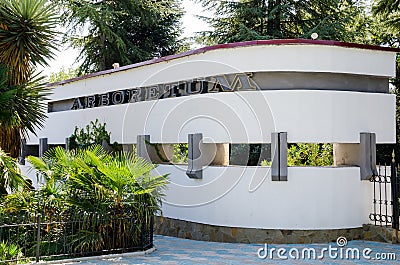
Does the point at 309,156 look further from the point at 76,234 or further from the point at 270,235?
the point at 76,234

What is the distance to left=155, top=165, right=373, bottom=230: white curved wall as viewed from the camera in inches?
487

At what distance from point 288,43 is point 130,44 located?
18103 millimetres

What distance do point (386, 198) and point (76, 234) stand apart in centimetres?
696

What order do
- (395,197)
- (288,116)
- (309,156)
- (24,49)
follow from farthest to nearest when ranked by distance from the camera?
1. (309,156)
2. (288,116)
3. (395,197)
4. (24,49)

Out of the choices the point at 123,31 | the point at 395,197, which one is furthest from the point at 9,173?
the point at 123,31

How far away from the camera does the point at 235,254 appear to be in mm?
11062

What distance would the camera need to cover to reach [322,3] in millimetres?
25859

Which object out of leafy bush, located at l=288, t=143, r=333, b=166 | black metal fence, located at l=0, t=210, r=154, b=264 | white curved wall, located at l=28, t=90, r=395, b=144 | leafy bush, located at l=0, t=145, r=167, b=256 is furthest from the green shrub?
leafy bush, located at l=288, t=143, r=333, b=166

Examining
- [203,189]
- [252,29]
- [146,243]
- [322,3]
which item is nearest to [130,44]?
[252,29]

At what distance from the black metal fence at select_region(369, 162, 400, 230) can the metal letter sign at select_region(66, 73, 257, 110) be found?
3.65 metres

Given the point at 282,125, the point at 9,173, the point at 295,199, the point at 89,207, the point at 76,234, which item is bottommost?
the point at 76,234

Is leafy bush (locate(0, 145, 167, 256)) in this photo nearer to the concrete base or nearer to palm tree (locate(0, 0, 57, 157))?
palm tree (locate(0, 0, 57, 157))

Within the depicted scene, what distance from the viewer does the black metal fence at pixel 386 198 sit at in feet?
38.9

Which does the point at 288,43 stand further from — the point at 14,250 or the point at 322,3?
the point at 322,3
